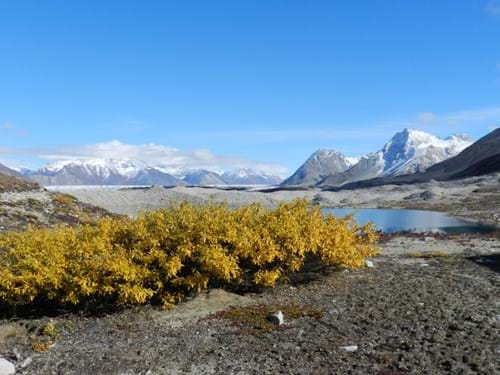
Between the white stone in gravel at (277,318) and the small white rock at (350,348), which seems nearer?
the small white rock at (350,348)

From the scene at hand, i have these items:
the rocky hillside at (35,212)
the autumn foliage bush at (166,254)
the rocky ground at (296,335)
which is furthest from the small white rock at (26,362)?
the rocky hillside at (35,212)

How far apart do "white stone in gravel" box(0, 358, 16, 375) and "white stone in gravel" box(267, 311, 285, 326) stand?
564 cm

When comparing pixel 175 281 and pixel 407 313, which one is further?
pixel 175 281

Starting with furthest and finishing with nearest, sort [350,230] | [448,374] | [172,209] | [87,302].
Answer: [350,230], [172,209], [87,302], [448,374]

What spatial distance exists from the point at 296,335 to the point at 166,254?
179 inches

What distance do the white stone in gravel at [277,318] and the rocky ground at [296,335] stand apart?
176mm

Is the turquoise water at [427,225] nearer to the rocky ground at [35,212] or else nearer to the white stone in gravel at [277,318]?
the rocky ground at [35,212]

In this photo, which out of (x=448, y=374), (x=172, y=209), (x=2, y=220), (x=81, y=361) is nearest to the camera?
(x=448, y=374)

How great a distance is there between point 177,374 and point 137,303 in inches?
174

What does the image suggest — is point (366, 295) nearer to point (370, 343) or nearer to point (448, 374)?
point (370, 343)

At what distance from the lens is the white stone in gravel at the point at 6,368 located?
991 centimetres

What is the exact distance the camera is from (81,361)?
1046cm

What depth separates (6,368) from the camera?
1000cm

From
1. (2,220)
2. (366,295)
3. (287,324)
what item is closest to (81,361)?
(287,324)
